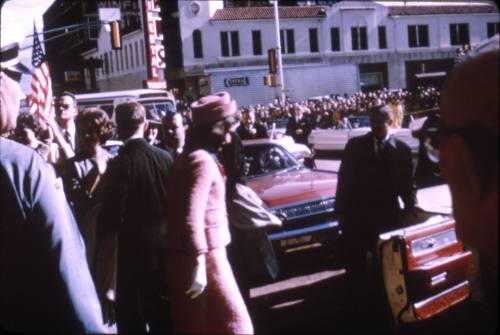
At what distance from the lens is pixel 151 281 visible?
12.6ft

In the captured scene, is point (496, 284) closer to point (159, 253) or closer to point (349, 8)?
point (159, 253)

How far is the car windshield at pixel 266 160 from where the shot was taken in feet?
24.8

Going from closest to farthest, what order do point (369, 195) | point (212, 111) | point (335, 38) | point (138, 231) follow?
point (212, 111), point (138, 231), point (369, 195), point (335, 38)

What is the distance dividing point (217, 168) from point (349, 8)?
3667cm

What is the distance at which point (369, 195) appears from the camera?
16.1 feet

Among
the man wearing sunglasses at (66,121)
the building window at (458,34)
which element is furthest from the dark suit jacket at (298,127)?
the building window at (458,34)

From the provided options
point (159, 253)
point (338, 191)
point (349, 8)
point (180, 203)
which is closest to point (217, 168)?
point (180, 203)

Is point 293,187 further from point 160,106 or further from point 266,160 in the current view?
point 160,106

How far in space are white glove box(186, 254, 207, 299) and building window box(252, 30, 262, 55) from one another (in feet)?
118

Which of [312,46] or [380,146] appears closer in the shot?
[380,146]

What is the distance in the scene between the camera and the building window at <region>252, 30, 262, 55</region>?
3828cm

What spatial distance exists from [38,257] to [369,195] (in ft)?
12.0

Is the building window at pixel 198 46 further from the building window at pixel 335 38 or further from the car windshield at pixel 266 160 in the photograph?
the car windshield at pixel 266 160

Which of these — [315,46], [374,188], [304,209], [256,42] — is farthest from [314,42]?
[374,188]
